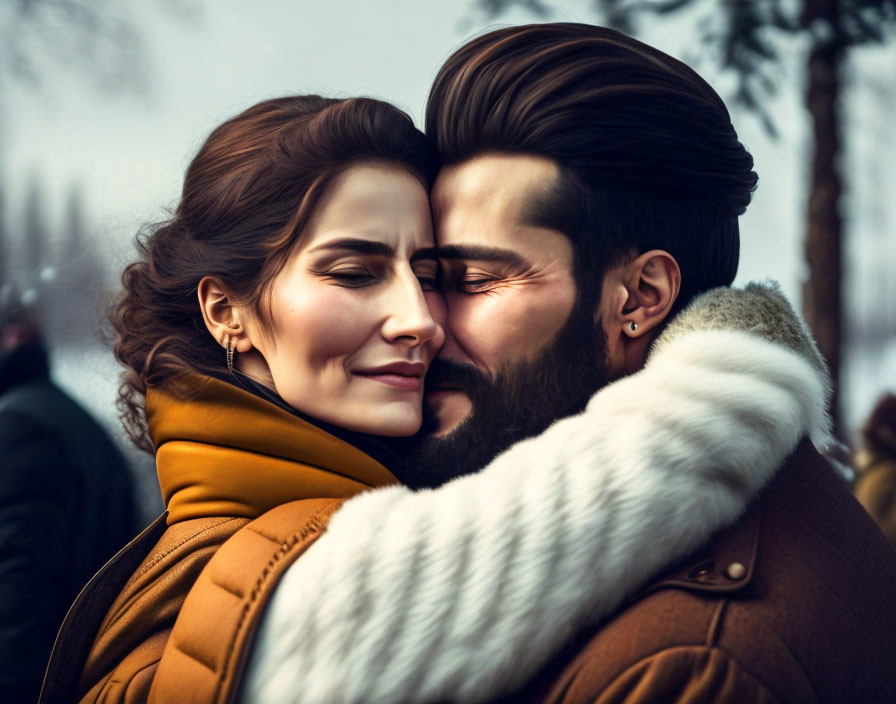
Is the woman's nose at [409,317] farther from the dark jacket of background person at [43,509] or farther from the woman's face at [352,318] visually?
the dark jacket of background person at [43,509]

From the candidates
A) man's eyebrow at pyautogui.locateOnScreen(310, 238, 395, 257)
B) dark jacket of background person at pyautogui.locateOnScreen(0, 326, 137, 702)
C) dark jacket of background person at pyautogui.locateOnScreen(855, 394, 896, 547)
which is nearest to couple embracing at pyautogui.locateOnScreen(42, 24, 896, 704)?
man's eyebrow at pyautogui.locateOnScreen(310, 238, 395, 257)

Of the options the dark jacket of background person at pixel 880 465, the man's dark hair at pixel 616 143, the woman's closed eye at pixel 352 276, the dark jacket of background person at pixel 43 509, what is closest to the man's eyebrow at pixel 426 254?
the woman's closed eye at pixel 352 276

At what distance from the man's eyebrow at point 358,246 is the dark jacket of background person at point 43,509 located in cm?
152

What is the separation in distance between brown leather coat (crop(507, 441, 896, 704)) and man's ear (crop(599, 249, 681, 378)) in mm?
597

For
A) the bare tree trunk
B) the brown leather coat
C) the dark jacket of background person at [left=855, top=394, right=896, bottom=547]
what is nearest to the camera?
→ the brown leather coat

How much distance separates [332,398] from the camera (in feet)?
7.99

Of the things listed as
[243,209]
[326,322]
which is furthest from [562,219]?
[243,209]

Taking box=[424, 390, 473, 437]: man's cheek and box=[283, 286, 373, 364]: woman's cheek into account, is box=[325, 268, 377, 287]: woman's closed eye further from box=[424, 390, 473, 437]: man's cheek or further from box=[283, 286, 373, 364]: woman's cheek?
box=[424, 390, 473, 437]: man's cheek

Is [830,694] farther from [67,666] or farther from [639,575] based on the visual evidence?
[67,666]

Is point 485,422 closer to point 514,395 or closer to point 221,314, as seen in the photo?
point 514,395

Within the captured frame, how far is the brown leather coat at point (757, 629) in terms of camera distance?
1.84m

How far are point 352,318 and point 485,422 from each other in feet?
1.55

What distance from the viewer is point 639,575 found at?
1.97 meters

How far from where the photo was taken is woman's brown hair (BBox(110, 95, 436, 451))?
2.47 m
